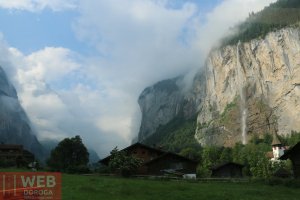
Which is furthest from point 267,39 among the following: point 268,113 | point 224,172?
point 224,172

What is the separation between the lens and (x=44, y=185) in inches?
742

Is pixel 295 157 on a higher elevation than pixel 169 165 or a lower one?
higher

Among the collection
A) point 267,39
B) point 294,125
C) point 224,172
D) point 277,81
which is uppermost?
point 267,39

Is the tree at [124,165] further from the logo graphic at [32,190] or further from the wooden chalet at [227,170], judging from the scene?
the logo graphic at [32,190]

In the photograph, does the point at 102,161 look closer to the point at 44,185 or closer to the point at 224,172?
the point at 224,172

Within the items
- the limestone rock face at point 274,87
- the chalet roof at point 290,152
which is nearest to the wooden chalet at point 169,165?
the chalet roof at point 290,152

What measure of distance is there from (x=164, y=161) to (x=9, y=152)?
58.9 meters

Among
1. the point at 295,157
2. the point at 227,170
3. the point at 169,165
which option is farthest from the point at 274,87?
the point at 295,157

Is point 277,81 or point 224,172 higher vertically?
point 277,81

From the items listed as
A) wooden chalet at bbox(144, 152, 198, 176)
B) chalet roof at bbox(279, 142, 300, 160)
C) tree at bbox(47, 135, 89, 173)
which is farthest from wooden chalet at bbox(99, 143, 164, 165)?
chalet roof at bbox(279, 142, 300, 160)

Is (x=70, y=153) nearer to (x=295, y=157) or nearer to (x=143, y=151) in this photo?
(x=143, y=151)

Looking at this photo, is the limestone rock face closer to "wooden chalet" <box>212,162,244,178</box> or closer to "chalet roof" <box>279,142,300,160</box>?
"wooden chalet" <box>212,162,244,178</box>

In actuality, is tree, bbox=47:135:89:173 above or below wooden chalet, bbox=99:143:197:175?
above

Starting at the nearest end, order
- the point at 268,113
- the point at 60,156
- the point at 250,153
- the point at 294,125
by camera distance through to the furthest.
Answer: the point at 60,156 → the point at 250,153 → the point at 294,125 → the point at 268,113
